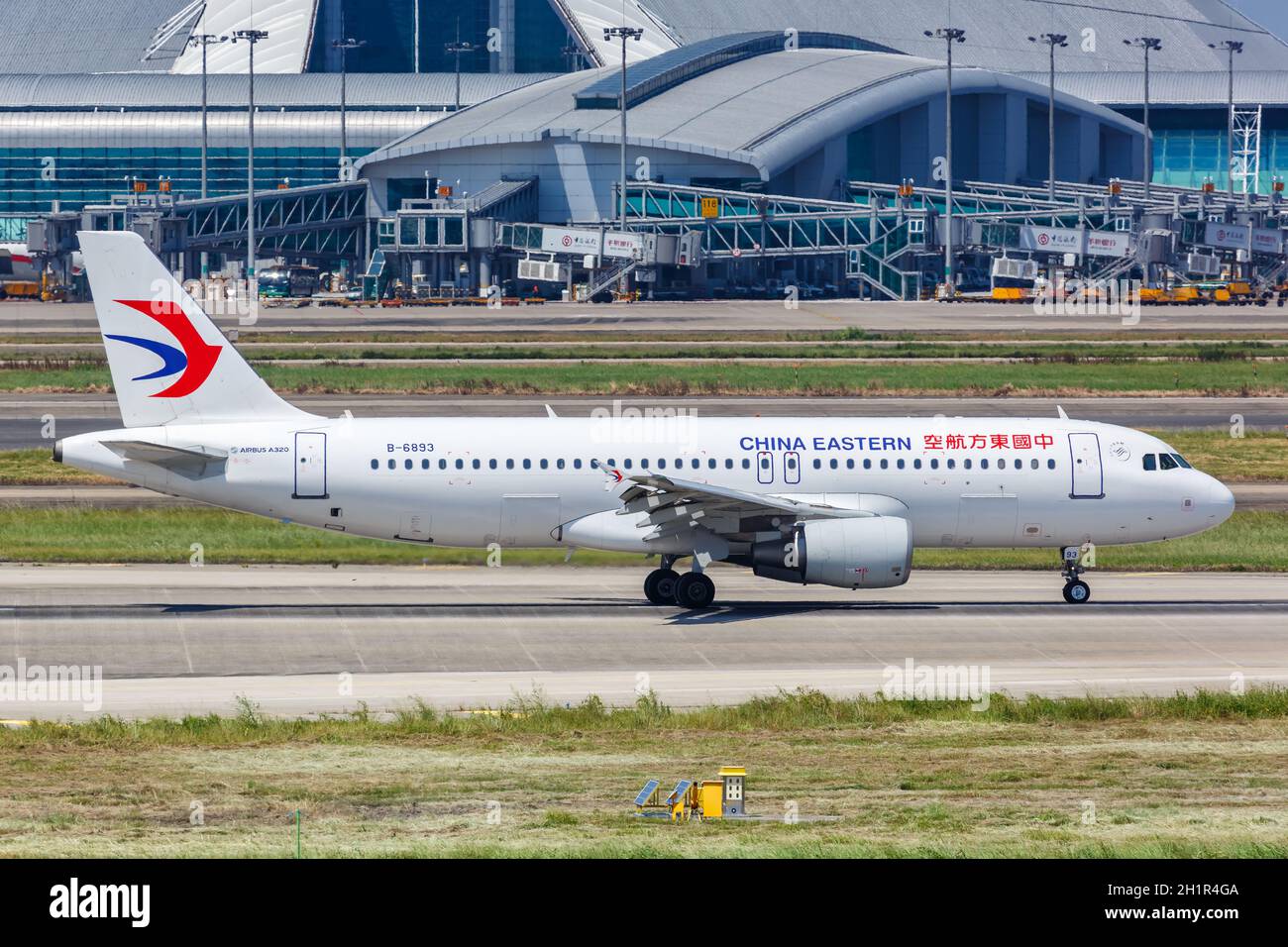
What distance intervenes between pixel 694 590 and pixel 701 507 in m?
2.03

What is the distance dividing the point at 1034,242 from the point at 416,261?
5483 centimetres

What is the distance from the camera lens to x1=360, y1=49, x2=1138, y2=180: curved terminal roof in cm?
16088

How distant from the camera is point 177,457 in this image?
3816 centimetres

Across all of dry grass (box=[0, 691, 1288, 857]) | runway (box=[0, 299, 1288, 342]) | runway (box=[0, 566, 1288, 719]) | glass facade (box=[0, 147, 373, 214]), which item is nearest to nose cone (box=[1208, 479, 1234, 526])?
runway (box=[0, 566, 1288, 719])

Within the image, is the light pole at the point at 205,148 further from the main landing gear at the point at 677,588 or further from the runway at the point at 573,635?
the main landing gear at the point at 677,588

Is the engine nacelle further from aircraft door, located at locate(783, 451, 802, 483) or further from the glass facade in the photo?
the glass facade

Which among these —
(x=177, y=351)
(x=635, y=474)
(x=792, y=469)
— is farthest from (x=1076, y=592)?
(x=177, y=351)

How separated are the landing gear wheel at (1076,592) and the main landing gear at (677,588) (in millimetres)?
8154

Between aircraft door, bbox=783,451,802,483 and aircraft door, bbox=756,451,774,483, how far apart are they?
0.30 meters

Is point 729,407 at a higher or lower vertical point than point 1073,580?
higher

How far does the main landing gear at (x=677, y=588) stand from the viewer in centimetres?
3894

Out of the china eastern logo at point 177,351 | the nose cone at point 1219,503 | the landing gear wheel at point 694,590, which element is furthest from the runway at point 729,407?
the landing gear wheel at point 694,590

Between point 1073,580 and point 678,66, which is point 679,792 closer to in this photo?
point 1073,580

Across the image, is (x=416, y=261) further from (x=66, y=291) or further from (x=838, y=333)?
(x=838, y=333)
